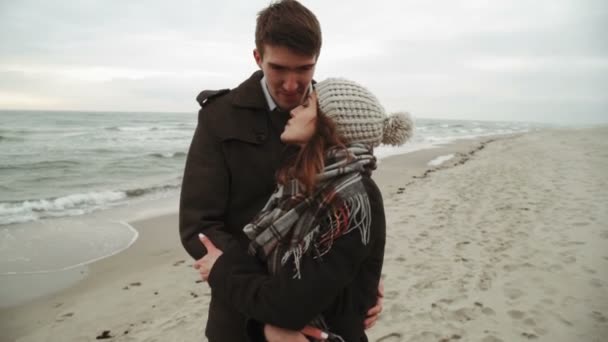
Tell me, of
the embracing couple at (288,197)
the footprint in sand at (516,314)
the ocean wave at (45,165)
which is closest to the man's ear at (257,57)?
the embracing couple at (288,197)

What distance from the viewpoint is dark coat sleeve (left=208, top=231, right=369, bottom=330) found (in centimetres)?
106

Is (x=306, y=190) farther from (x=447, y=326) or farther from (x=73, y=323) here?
(x=73, y=323)

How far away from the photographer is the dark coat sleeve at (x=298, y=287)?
106cm

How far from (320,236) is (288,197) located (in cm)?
16

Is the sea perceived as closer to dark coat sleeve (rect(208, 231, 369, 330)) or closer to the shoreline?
the shoreline

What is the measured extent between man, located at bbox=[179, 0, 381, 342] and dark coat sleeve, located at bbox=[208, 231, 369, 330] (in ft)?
0.92

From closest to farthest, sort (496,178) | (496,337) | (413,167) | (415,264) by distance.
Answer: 1. (496,337)
2. (415,264)
3. (496,178)
4. (413,167)

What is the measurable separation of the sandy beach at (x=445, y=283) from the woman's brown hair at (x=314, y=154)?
262 centimetres

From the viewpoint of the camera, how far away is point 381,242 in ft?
4.07

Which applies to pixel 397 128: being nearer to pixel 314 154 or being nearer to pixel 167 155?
pixel 314 154

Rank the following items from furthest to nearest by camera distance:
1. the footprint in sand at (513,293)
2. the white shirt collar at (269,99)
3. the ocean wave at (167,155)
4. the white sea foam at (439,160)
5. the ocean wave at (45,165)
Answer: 1. the ocean wave at (167,155)
2. the white sea foam at (439,160)
3. the ocean wave at (45,165)
4. the footprint in sand at (513,293)
5. the white shirt collar at (269,99)

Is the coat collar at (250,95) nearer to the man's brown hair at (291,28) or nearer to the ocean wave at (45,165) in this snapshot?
the man's brown hair at (291,28)

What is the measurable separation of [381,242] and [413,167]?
1401 cm

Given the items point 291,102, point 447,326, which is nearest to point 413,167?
point 447,326
